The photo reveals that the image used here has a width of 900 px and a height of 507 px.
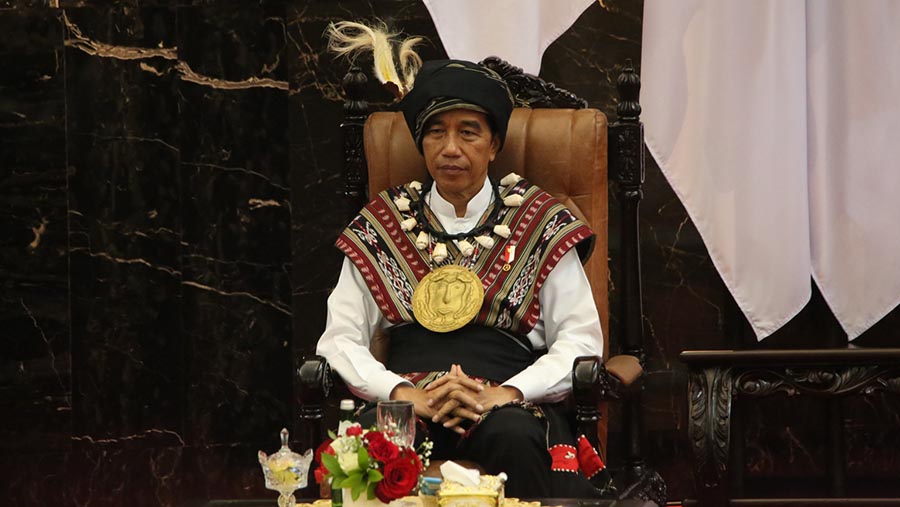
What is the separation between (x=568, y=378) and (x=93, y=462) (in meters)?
2.02

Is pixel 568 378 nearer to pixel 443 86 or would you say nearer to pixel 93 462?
pixel 443 86

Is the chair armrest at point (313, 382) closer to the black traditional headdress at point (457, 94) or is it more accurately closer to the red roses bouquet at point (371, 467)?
the black traditional headdress at point (457, 94)

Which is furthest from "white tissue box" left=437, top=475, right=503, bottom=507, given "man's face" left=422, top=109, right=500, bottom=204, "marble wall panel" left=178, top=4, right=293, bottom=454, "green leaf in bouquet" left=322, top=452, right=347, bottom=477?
"marble wall panel" left=178, top=4, right=293, bottom=454

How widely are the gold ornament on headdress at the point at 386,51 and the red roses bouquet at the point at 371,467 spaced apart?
1.70m

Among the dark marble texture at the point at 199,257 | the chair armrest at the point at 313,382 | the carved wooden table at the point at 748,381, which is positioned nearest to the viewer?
the carved wooden table at the point at 748,381

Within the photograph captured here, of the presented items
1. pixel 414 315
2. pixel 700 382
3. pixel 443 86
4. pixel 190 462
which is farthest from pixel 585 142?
pixel 190 462

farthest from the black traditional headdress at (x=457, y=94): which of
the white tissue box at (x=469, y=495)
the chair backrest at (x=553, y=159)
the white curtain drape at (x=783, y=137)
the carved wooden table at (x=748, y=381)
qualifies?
the white tissue box at (x=469, y=495)

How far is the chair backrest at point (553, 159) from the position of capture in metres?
3.88

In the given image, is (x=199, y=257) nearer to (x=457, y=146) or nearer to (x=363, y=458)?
(x=457, y=146)

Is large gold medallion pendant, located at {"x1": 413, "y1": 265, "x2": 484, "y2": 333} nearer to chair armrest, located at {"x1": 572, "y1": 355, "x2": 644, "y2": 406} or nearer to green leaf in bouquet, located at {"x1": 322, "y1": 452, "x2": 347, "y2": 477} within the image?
chair armrest, located at {"x1": 572, "y1": 355, "x2": 644, "y2": 406}

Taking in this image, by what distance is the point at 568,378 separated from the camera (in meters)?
3.53

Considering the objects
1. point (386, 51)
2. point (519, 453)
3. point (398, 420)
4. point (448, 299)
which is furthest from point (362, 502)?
point (386, 51)

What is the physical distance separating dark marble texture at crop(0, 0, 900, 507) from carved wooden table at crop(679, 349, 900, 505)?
4.14ft

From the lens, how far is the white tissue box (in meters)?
2.56
